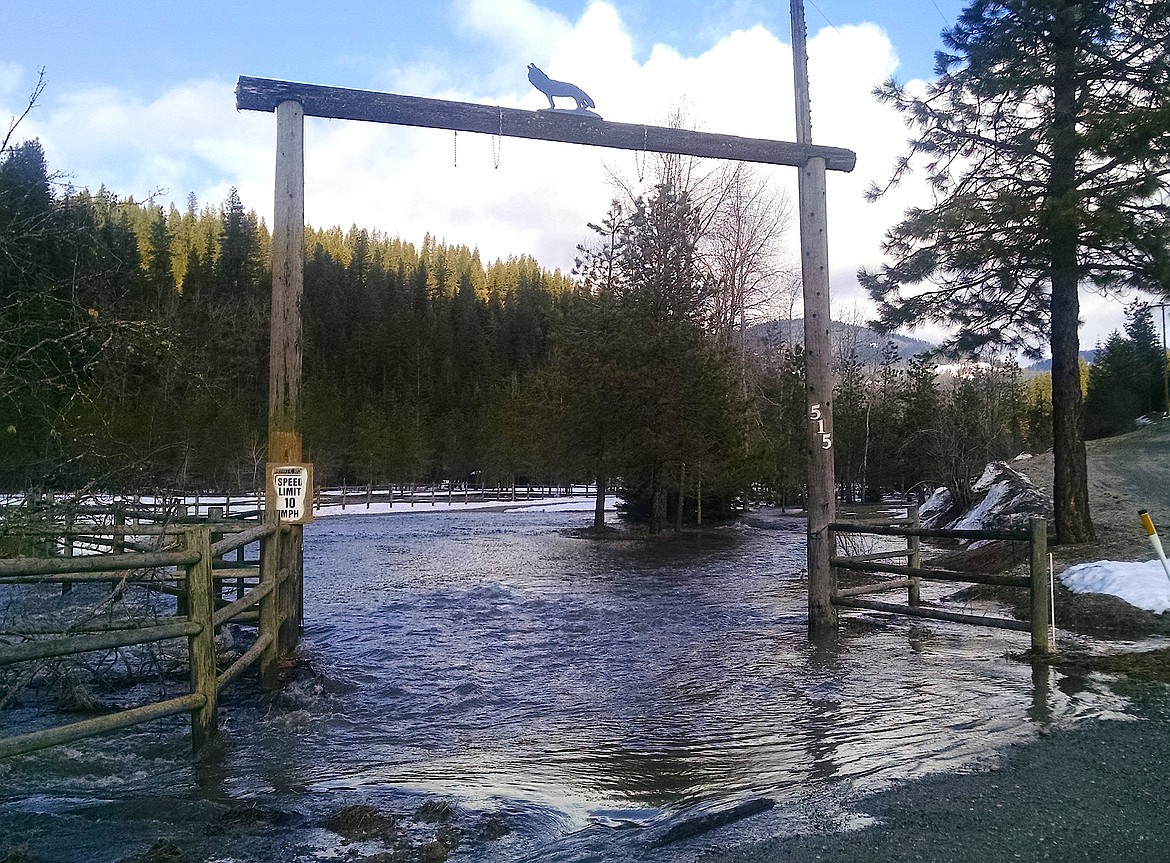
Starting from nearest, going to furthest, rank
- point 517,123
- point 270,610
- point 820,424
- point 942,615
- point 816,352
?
point 270,610
point 517,123
point 942,615
point 820,424
point 816,352

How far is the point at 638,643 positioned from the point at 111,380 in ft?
19.9

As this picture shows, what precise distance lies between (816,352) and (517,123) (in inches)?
158

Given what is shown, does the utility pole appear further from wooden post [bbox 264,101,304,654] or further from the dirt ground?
wooden post [bbox 264,101,304,654]

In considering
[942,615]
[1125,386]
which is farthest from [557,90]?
[1125,386]

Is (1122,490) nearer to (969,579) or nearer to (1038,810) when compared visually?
(969,579)

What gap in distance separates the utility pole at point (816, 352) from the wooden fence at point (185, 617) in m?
5.42

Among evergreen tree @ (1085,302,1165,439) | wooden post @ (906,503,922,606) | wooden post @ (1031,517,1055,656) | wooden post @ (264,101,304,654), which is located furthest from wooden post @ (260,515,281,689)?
evergreen tree @ (1085,302,1165,439)

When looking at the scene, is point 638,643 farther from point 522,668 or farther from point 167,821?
point 167,821

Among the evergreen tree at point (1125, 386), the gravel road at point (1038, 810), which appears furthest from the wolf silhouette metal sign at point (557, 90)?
the evergreen tree at point (1125, 386)

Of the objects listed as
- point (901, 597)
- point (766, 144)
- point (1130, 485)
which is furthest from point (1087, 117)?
point (1130, 485)

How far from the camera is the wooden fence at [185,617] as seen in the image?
4.32 metres

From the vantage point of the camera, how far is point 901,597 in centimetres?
1310

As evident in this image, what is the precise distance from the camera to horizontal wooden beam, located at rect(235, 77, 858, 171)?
821 cm

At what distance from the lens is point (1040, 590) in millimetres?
8102
